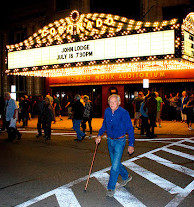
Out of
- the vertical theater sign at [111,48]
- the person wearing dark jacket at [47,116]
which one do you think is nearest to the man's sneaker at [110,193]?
the person wearing dark jacket at [47,116]

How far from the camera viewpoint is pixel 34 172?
6.80 meters

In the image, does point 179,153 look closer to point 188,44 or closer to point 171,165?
point 171,165

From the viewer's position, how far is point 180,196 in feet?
17.0

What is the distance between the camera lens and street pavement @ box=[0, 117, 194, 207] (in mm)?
4996

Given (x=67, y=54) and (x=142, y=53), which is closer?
(x=142, y=53)

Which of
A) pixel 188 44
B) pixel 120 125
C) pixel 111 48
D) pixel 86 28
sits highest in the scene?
pixel 86 28

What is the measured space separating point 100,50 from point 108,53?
48cm

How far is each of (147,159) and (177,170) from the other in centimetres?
125

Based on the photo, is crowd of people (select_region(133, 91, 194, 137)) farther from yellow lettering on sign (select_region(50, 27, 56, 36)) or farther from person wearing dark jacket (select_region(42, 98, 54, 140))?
yellow lettering on sign (select_region(50, 27, 56, 36))

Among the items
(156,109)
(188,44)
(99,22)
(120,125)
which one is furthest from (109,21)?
(120,125)

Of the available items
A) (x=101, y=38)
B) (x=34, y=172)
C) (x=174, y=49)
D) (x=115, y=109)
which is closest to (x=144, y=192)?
(x=115, y=109)

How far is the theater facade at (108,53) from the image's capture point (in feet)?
42.1

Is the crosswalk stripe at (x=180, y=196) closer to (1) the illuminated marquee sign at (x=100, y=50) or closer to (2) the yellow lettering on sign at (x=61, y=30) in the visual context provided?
(1) the illuminated marquee sign at (x=100, y=50)

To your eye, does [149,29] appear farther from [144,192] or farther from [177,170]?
[144,192]
